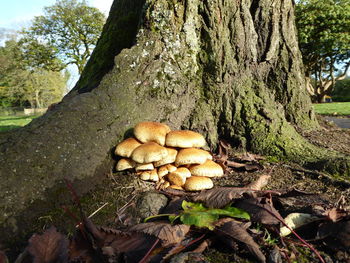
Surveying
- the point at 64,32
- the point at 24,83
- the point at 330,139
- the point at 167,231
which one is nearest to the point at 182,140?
the point at 167,231

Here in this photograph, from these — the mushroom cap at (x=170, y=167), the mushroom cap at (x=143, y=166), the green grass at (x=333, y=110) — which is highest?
the mushroom cap at (x=143, y=166)

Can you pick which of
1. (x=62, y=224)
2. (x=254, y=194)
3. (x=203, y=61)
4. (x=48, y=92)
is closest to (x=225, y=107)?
(x=203, y=61)

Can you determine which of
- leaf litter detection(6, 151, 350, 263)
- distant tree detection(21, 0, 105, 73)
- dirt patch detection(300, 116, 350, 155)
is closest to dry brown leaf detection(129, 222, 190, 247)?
leaf litter detection(6, 151, 350, 263)

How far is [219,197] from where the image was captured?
5.54 ft

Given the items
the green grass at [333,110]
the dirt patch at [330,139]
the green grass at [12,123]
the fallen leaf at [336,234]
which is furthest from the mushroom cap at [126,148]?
the green grass at [333,110]

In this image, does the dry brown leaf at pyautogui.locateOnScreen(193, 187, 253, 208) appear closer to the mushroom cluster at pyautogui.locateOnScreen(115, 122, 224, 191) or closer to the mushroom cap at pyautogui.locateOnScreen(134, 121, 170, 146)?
the mushroom cluster at pyautogui.locateOnScreen(115, 122, 224, 191)

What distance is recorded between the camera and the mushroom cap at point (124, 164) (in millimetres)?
2232

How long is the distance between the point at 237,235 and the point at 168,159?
104 centimetres

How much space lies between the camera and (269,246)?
137 centimetres

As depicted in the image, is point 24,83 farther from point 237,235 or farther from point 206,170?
point 237,235

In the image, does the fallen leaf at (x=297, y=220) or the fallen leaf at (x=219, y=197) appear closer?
the fallen leaf at (x=297, y=220)

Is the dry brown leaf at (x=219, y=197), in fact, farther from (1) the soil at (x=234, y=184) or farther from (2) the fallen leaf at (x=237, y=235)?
(1) the soil at (x=234, y=184)

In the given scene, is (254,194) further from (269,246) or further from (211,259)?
(211,259)

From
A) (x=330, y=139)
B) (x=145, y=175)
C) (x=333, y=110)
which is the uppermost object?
(x=145, y=175)
